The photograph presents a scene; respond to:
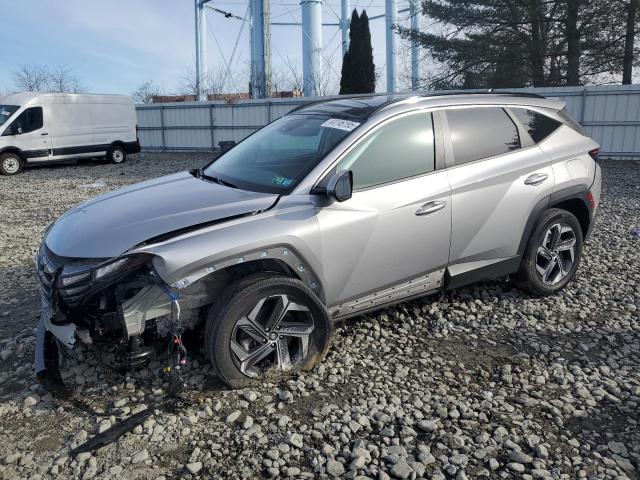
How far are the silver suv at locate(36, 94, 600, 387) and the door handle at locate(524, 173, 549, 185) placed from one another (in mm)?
13

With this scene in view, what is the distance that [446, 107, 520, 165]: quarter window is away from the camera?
4078 mm

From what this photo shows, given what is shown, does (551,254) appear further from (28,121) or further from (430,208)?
(28,121)

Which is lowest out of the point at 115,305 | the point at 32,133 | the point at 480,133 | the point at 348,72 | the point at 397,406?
the point at 397,406

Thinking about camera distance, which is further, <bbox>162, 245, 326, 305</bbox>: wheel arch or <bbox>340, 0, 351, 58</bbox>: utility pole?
<bbox>340, 0, 351, 58</bbox>: utility pole

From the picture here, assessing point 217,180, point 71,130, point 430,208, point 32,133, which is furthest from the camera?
point 71,130

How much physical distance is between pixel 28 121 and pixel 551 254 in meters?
15.5

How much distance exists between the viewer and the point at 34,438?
2893 mm

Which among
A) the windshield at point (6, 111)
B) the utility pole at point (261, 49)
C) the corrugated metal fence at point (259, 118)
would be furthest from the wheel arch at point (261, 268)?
the utility pole at point (261, 49)

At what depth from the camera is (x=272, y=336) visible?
3.29 metres

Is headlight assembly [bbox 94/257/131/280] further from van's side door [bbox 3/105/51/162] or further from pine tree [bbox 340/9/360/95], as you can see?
pine tree [bbox 340/9/360/95]

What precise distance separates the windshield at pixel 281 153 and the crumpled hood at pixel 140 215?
0.18m

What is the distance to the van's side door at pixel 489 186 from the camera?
3.98 m

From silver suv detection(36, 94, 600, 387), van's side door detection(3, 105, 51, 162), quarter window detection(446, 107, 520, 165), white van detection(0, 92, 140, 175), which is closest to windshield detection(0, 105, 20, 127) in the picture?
white van detection(0, 92, 140, 175)

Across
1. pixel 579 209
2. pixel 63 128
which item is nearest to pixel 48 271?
pixel 579 209
